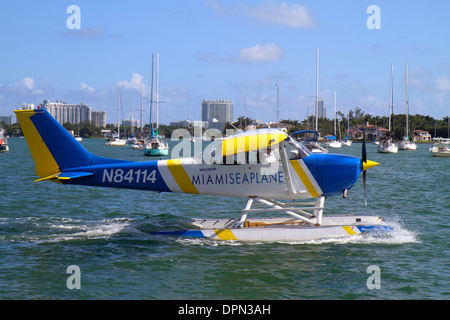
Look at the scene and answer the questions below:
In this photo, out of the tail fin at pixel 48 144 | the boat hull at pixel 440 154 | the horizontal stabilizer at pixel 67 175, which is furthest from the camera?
the boat hull at pixel 440 154

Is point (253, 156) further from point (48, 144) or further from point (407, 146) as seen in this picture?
point (407, 146)

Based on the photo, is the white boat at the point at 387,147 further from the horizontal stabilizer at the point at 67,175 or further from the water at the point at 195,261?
the horizontal stabilizer at the point at 67,175

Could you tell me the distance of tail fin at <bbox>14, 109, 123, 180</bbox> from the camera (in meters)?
12.5

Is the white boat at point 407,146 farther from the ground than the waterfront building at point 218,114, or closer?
closer

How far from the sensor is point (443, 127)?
147250mm

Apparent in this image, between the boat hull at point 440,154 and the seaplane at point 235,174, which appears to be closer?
the seaplane at point 235,174

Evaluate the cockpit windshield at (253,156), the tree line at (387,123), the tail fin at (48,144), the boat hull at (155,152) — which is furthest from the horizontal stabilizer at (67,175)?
the tree line at (387,123)

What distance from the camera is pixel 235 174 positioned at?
1258 centimetres

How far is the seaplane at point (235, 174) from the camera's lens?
40.2 feet

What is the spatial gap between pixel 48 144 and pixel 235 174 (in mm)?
5284

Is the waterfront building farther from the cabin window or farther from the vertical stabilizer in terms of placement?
the vertical stabilizer
